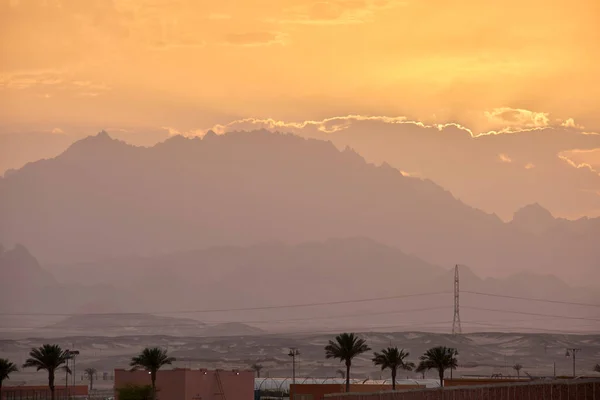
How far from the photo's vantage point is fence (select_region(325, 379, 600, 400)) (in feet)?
260

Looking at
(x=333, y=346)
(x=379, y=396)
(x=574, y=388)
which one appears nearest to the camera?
(x=574, y=388)

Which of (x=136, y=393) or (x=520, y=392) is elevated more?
(x=520, y=392)

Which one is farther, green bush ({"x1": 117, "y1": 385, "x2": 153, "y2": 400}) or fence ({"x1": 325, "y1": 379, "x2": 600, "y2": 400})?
green bush ({"x1": 117, "y1": 385, "x2": 153, "y2": 400})

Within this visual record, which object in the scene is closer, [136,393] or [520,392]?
[520,392]

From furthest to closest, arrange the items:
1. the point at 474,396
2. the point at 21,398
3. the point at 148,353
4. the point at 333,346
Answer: the point at 21,398
the point at 333,346
the point at 148,353
the point at 474,396

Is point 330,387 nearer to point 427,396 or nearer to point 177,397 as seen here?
point 177,397

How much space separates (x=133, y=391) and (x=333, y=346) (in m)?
29.8

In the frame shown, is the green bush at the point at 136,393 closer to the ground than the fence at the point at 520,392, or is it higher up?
closer to the ground

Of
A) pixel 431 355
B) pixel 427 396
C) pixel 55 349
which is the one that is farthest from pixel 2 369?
pixel 427 396

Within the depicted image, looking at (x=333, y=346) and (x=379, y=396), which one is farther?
(x=333, y=346)

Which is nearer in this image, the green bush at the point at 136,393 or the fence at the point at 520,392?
the fence at the point at 520,392

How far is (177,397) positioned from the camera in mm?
170000

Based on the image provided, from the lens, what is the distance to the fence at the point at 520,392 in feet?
260

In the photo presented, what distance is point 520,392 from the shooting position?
286ft
